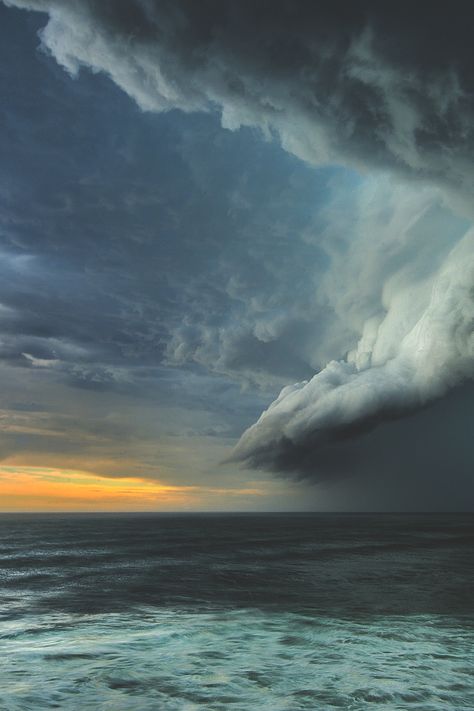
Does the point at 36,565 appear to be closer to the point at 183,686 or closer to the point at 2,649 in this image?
the point at 2,649

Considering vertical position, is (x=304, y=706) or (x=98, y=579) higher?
(x=304, y=706)

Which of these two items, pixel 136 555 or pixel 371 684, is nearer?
pixel 371 684

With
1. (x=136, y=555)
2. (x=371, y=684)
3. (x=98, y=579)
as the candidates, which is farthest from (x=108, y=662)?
(x=136, y=555)

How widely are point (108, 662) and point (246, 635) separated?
603 cm

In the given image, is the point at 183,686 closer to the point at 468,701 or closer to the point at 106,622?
the point at 468,701

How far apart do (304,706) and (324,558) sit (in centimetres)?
4174

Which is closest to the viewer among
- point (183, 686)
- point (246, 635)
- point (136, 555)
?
point (183, 686)

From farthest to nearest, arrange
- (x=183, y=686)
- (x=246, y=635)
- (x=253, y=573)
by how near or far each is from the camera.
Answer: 1. (x=253, y=573)
2. (x=246, y=635)
3. (x=183, y=686)

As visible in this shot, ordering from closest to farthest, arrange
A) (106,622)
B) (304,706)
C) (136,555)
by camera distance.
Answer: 1. (304,706)
2. (106,622)
3. (136,555)

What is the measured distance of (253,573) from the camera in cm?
3869

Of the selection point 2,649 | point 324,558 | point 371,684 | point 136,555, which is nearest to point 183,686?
point 371,684

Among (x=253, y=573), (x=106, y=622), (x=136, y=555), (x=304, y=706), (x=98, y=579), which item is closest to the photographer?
(x=304, y=706)

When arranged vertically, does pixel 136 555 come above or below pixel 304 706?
below

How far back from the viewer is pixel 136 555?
54969 millimetres
